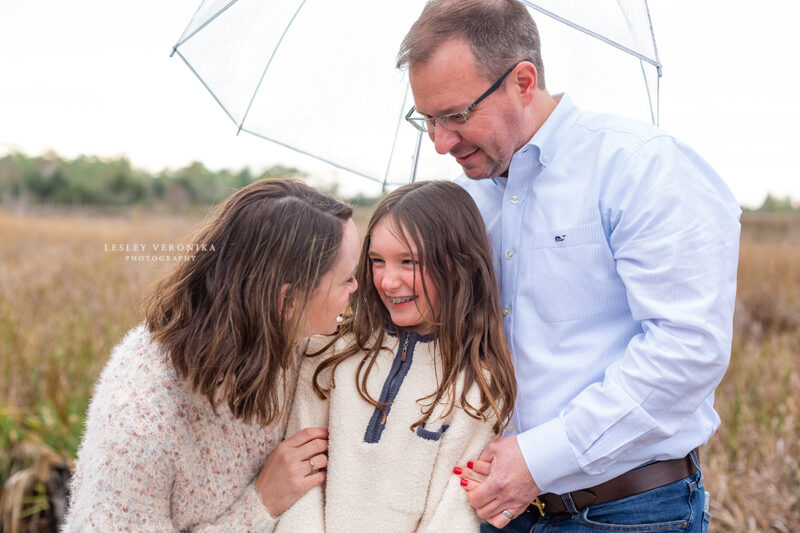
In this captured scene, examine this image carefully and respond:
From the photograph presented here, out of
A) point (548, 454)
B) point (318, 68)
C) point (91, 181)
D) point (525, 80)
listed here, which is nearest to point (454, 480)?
point (548, 454)

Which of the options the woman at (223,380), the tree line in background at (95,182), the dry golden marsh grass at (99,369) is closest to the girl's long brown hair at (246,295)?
the woman at (223,380)

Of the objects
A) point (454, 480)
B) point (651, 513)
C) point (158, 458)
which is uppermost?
point (158, 458)

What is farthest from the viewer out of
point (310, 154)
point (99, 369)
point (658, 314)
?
point (99, 369)

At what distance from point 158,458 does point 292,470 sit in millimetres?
401

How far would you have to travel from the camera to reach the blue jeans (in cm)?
192

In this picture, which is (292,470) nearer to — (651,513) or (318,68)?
(651,513)

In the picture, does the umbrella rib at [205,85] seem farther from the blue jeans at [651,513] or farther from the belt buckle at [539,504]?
the blue jeans at [651,513]

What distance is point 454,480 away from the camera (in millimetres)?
2021

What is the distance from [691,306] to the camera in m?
1.74

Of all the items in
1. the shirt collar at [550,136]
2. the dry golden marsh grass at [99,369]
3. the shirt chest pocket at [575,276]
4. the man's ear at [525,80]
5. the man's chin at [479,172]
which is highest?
the man's ear at [525,80]

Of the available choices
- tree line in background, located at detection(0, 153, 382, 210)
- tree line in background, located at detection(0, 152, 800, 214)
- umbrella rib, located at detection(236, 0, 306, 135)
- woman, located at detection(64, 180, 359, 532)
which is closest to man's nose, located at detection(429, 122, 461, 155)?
woman, located at detection(64, 180, 359, 532)

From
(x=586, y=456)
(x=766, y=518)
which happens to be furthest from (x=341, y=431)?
(x=766, y=518)

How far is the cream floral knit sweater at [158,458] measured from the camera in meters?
1.77

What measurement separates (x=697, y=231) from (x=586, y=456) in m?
0.66
